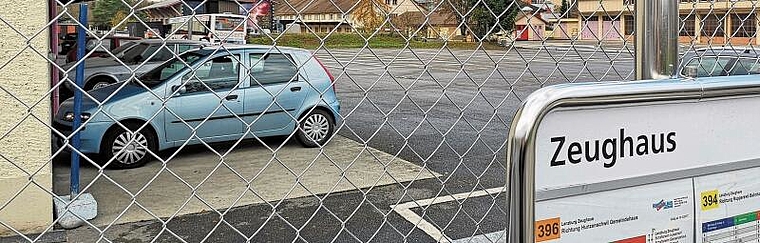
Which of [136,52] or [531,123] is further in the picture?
[136,52]

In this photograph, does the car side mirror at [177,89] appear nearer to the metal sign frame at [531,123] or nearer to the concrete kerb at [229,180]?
the concrete kerb at [229,180]

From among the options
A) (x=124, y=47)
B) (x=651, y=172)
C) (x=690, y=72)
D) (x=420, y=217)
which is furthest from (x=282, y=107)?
(x=124, y=47)

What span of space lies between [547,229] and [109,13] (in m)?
1.80

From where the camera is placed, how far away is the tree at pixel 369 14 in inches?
82.7

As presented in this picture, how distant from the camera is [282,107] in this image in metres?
3.55

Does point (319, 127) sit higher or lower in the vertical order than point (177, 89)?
lower

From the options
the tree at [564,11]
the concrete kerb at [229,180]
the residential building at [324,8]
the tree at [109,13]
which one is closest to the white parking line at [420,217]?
the concrete kerb at [229,180]

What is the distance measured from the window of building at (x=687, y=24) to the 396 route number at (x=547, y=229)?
133 cm

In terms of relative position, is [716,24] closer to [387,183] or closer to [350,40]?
[350,40]

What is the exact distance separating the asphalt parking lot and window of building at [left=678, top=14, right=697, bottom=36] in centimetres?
22

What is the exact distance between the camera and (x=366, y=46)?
1.93 m

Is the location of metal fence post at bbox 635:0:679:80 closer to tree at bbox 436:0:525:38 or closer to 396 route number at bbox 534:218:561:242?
396 route number at bbox 534:218:561:242

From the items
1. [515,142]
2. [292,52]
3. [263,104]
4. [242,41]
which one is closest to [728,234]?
[515,142]

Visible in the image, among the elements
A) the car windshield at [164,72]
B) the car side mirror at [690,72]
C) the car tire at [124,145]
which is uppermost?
the car side mirror at [690,72]
